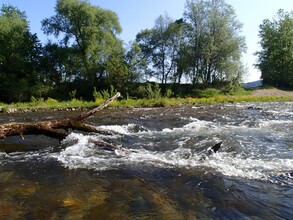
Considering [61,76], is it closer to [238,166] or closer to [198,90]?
[198,90]

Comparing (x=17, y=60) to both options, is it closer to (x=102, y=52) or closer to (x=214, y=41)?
(x=102, y=52)

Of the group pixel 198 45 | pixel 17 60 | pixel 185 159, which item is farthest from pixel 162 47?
pixel 185 159

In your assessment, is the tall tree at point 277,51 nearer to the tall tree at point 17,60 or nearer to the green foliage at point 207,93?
the green foliage at point 207,93

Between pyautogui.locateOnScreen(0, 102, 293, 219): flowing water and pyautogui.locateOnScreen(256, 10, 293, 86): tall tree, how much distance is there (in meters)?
53.0

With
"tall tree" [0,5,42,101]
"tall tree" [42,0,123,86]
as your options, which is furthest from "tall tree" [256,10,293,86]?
"tall tree" [0,5,42,101]

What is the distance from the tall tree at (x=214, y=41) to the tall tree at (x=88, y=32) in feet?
40.9

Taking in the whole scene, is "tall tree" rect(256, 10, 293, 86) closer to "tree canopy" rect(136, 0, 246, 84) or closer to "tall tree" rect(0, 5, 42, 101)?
"tree canopy" rect(136, 0, 246, 84)

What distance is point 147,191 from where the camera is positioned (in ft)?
18.9

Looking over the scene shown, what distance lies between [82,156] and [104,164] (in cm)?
105

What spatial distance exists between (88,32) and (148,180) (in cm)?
4369

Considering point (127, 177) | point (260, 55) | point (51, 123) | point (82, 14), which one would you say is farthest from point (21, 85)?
point (260, 55)

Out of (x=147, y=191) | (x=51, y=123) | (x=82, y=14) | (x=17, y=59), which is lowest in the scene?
(x=147, y=191)

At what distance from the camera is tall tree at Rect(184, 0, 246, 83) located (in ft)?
157

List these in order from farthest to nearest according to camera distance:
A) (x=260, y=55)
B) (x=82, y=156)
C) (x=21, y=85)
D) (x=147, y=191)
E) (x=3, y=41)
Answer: (x=260, y=55) → (x=3, y=41) → (x=21, y=85) → (x=82, y=156) → (x=147, y=191)
